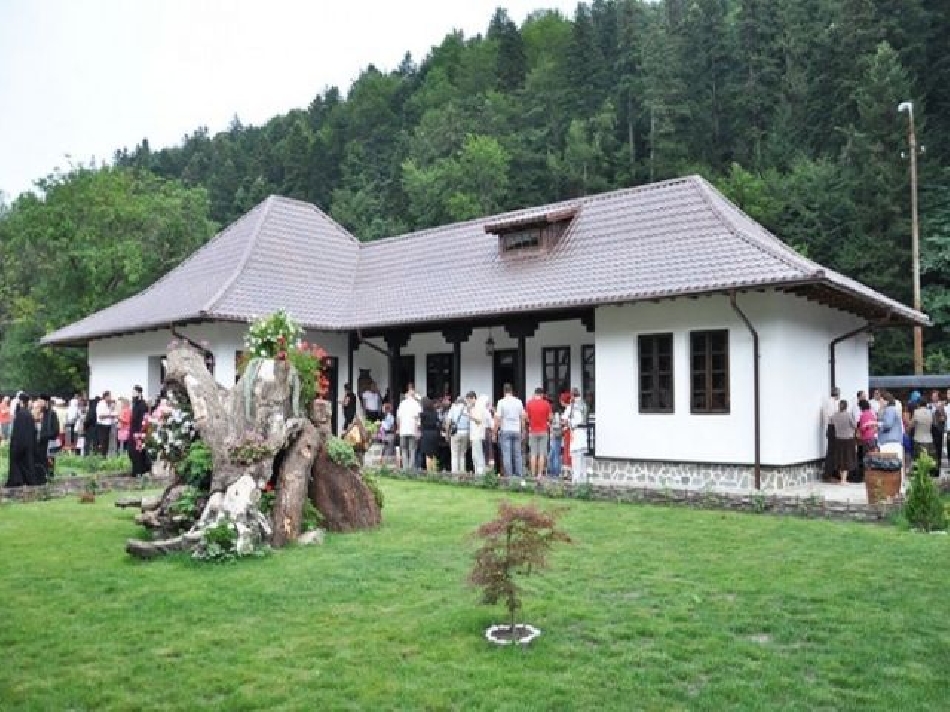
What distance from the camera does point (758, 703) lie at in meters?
4.67

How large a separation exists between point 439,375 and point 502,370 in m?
1.91

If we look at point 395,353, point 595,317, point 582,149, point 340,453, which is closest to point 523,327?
point 595,317

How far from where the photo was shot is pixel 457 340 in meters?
19.3

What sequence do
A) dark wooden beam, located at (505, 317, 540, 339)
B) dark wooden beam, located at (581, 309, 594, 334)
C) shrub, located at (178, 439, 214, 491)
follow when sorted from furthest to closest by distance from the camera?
dark wooden beam, located at (505, 317, 540, 339) → dark wooden beam, located at (581, 309, 594, 334) → shrub, located at (178, 439, 214, 491)

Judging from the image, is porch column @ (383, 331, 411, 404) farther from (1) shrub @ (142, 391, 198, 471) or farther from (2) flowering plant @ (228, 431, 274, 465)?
(2) flowering plant @ (228, 431, 274, 465)

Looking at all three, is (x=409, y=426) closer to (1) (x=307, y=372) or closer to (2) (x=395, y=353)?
(2) (x=395, y=353)

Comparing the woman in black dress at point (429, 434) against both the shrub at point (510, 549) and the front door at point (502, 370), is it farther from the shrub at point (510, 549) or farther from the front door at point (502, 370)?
the shrub at point (510, 549)

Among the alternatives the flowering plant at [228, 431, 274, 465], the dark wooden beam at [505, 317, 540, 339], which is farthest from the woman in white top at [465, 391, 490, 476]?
the flowering plant at [228, 431, 274, 465]

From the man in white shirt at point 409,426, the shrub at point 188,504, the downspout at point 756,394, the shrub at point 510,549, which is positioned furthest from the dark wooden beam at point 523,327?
the shrub at point 510,549

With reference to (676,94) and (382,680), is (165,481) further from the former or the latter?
(676,94)

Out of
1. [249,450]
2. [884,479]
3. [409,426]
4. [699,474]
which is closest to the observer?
[249,450]

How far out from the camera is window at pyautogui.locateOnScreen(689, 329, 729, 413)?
14641 millimetres

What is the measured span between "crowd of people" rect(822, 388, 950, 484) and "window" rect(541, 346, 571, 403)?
17.2 ft

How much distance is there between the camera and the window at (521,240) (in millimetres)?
19375
